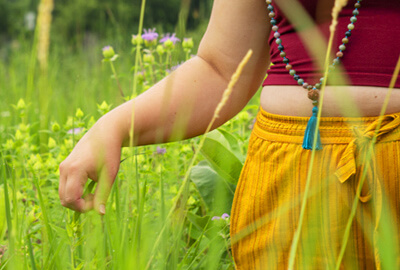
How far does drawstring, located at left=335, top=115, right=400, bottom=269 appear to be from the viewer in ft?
3.20

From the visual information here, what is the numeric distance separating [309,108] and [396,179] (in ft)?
0.63

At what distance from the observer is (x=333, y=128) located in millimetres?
1021

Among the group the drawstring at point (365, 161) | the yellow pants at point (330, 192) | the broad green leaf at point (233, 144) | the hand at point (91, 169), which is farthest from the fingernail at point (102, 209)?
the broad green leaf at point (233, 144)

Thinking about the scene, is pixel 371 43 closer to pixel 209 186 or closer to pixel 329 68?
pixel 329 68

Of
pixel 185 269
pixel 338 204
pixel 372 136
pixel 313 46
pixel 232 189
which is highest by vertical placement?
pixel 313 46

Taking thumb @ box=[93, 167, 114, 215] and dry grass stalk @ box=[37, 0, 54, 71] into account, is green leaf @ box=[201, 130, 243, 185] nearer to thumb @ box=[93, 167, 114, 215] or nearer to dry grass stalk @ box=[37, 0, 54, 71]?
thumb @ box=[93, 167, 114, 215]

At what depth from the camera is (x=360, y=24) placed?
1020 millimetres

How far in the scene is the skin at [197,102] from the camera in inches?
41.0

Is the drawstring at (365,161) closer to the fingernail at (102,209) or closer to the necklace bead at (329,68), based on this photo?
Result: the necklace bead at (329,68)

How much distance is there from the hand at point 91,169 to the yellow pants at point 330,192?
28cm

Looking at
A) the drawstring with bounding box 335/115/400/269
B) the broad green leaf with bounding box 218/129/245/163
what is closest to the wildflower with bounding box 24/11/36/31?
the broad green leaf with bounding box 218/129/245/163

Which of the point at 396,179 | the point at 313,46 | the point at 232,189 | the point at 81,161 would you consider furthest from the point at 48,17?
the point at 232,189

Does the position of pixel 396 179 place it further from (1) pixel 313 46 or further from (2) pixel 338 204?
(1) pixel 313 46

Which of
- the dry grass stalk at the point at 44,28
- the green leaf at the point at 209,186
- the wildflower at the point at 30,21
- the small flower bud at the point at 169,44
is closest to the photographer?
the dry grass stalk at the point at 44,28
